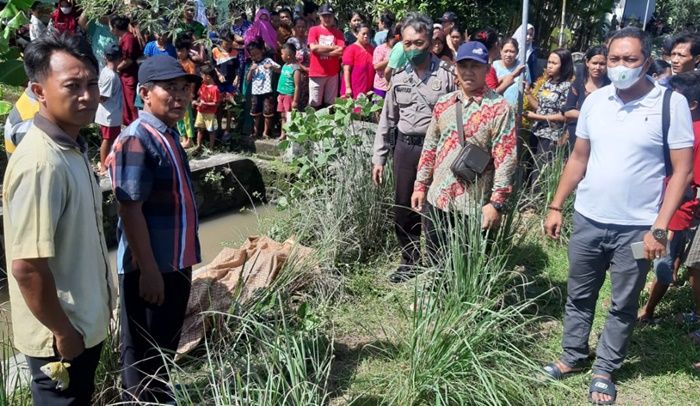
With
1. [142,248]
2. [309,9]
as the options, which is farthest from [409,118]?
[309,9]

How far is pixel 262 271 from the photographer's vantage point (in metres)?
3.53

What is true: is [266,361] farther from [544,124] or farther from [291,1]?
[291,1]

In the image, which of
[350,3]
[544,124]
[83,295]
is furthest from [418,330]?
[350,3]

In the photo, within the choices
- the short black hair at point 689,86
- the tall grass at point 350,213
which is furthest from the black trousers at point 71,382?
the short black hair at point 689,86

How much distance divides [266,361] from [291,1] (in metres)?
10.5

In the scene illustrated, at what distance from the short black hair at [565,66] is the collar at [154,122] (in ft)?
14.1

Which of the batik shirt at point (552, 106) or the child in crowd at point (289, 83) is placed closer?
the batik shirt at point (552, 106)

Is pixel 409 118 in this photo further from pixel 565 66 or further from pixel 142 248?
pixel 565 66

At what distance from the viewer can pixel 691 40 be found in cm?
459

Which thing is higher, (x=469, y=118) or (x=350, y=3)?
(x=350, y=3)

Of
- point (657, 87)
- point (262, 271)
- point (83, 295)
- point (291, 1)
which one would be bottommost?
point (262, 271)

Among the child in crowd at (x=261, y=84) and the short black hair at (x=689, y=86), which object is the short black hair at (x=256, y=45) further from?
the short black hair at (x=689, y=86)

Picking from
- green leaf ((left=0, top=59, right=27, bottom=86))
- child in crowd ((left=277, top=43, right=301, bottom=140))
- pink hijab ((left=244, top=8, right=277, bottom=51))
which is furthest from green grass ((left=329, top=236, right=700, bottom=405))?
pink hijab ((left=244, top=8, right=277, bottom=51))

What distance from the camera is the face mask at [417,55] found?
390cm
